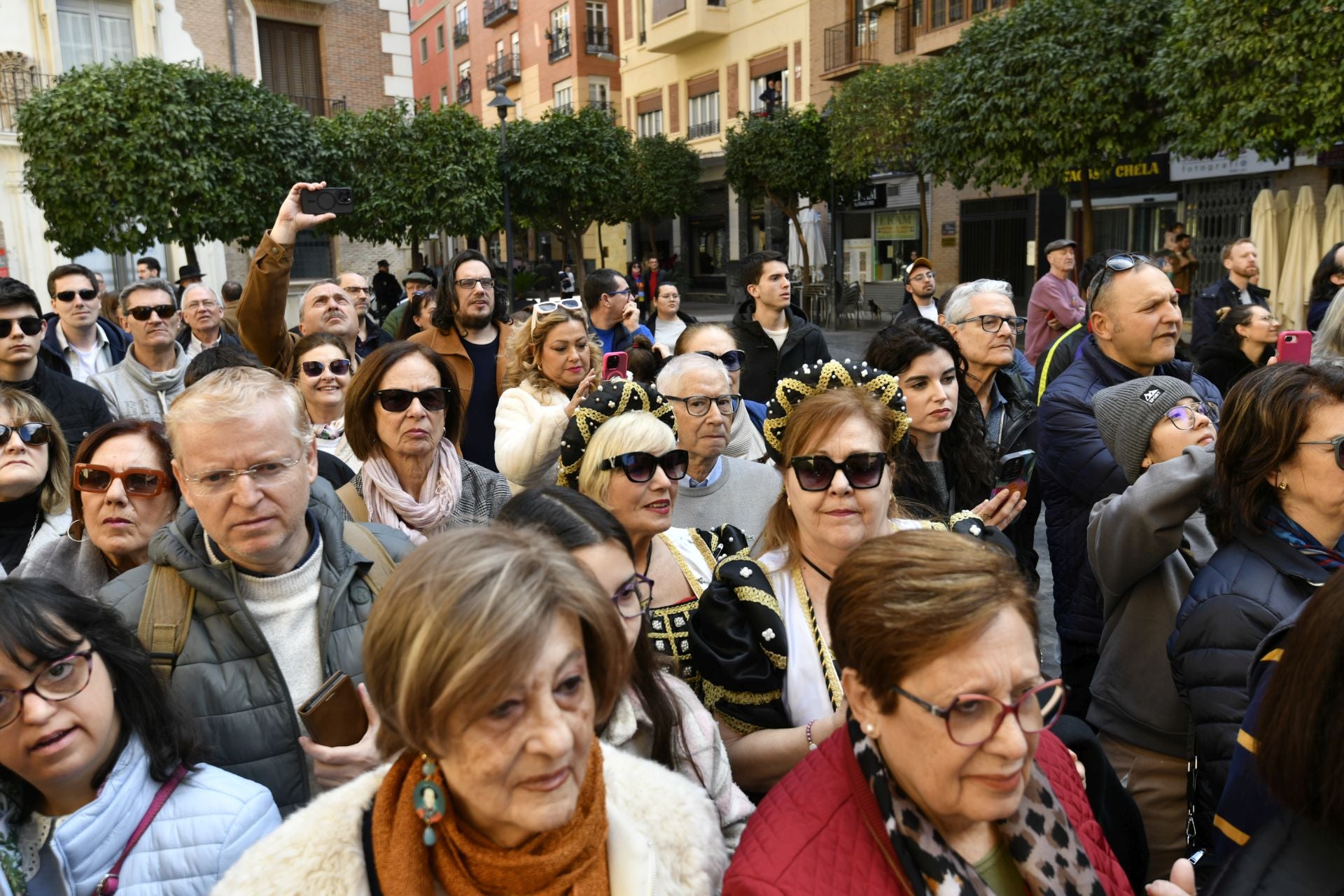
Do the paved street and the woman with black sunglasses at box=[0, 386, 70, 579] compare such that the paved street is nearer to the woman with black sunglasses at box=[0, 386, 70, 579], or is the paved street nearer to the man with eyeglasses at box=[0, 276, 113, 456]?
the woman with black sunglasses at box=[0, 386, 70, 579]

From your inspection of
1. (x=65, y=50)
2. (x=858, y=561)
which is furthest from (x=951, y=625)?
(x=65, y=50)

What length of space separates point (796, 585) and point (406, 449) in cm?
160

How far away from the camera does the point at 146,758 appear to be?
76.9 inches

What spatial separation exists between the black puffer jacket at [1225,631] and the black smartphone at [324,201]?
3.53 m

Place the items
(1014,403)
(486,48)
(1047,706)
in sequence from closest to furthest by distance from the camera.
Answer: (1047,706) < (1014,403) < (486,48)

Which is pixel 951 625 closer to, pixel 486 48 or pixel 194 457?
pixel 194 457

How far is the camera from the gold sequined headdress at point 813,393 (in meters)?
2.77

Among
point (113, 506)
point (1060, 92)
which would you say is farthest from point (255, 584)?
point (1060, 92)

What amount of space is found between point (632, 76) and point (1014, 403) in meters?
33.9

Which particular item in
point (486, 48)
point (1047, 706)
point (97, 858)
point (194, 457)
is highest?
point (486, 48)

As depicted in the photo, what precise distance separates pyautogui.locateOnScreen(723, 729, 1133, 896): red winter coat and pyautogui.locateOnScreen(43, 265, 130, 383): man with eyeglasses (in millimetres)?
5628

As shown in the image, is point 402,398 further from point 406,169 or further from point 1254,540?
point 406,169

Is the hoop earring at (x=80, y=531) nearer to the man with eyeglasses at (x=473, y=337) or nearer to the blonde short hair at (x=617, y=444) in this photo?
the blonde short hair at (x=617, y=444)

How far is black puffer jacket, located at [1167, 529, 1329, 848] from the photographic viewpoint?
2.19m
